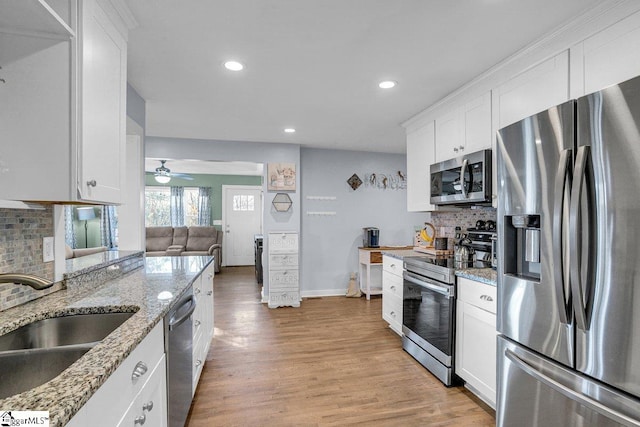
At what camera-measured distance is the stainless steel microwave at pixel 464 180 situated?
7.66 feet

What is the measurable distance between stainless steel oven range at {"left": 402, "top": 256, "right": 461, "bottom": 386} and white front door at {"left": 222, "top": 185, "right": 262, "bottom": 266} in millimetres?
5781

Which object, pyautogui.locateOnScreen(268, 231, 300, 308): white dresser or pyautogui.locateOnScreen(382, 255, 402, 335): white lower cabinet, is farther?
pyautogui.locateOnScreen(268, 231, 300, 308): white dresser

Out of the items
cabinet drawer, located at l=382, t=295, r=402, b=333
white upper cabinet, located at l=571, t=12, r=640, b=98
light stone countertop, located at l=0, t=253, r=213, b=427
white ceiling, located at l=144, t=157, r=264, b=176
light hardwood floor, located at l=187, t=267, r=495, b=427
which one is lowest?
light hardwood floor, located at l=187, t=267, r=495, b=427

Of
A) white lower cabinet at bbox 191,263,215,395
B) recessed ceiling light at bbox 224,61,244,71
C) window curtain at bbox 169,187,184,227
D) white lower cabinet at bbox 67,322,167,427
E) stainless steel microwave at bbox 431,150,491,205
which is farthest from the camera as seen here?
window curtain at bbox 169,187,184,227

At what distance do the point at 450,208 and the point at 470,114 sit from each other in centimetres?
91

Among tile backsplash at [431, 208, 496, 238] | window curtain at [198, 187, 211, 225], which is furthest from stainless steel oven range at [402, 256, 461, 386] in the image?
window curtain at [198, 187, 211, 225]

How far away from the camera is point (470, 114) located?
258 cm

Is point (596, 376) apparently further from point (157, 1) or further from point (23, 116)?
point (157, 1)

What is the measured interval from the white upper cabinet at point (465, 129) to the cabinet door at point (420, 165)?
0.45 ft

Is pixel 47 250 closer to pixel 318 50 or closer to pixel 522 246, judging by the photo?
pixel 318 50

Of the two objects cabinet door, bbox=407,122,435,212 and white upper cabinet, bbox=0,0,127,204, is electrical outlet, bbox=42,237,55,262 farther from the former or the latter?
cabinet door, bbox=407,122,435,212

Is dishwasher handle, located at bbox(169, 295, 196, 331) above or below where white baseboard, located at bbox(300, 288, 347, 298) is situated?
above

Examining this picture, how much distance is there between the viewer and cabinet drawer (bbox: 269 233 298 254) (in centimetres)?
448

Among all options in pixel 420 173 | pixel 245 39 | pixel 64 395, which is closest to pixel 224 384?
pixel 64 395
